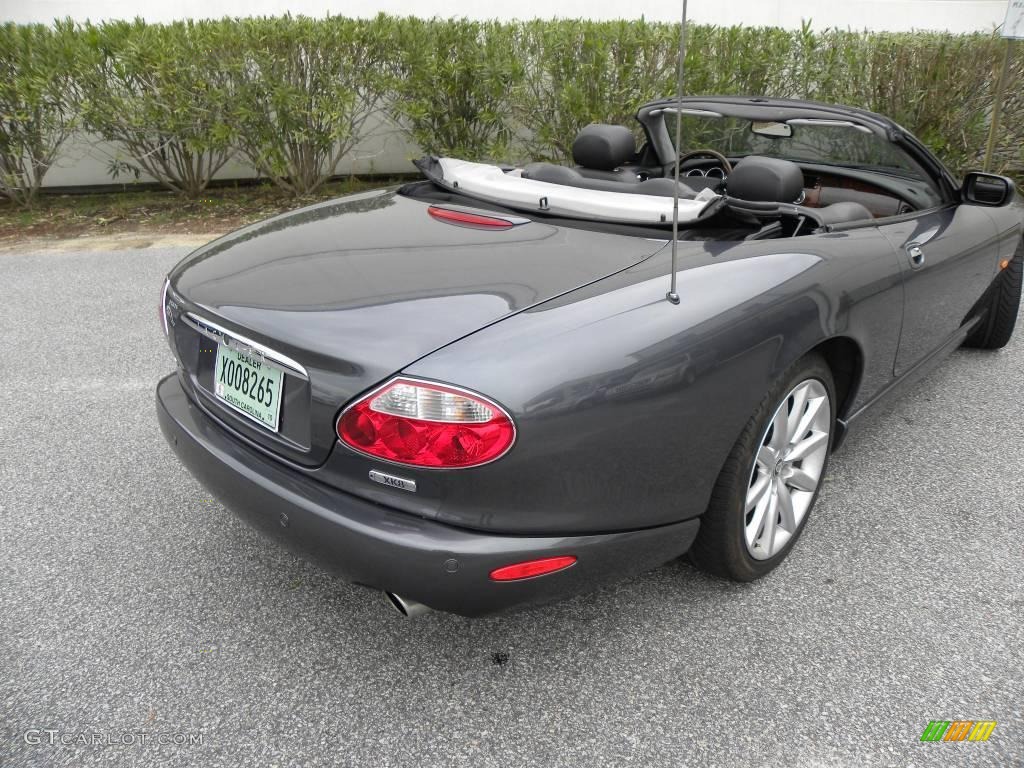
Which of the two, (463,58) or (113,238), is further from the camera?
(463,58)

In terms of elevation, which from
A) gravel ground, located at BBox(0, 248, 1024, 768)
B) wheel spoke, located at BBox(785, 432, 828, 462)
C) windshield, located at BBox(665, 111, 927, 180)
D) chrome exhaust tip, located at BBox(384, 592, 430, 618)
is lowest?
gravel ground, located at BBox(0, 248, 1024, 768)

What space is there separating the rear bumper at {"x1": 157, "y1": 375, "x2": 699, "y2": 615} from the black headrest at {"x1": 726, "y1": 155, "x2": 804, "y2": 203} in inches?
43.8

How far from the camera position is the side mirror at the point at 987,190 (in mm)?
3047

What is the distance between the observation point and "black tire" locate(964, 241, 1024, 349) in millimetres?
3783

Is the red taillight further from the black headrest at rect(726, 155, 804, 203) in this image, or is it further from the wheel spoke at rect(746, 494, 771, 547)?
the black headrest at rect(726, 155, 804, 203)

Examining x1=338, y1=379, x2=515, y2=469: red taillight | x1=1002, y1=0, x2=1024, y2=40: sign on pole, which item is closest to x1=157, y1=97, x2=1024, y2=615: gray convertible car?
x1=338, y1=379, x2=515, y2=469: red taillight

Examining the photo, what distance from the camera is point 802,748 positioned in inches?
72.4

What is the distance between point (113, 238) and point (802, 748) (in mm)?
7106

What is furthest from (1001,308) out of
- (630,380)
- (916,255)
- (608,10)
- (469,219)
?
(608,10)

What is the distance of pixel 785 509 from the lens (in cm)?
241

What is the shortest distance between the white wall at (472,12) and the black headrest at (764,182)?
20.7 feet

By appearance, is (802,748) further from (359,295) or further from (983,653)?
(359,295)

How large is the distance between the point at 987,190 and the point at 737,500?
192 cm

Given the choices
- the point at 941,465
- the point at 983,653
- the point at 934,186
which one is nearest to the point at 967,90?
the point at 934,186
